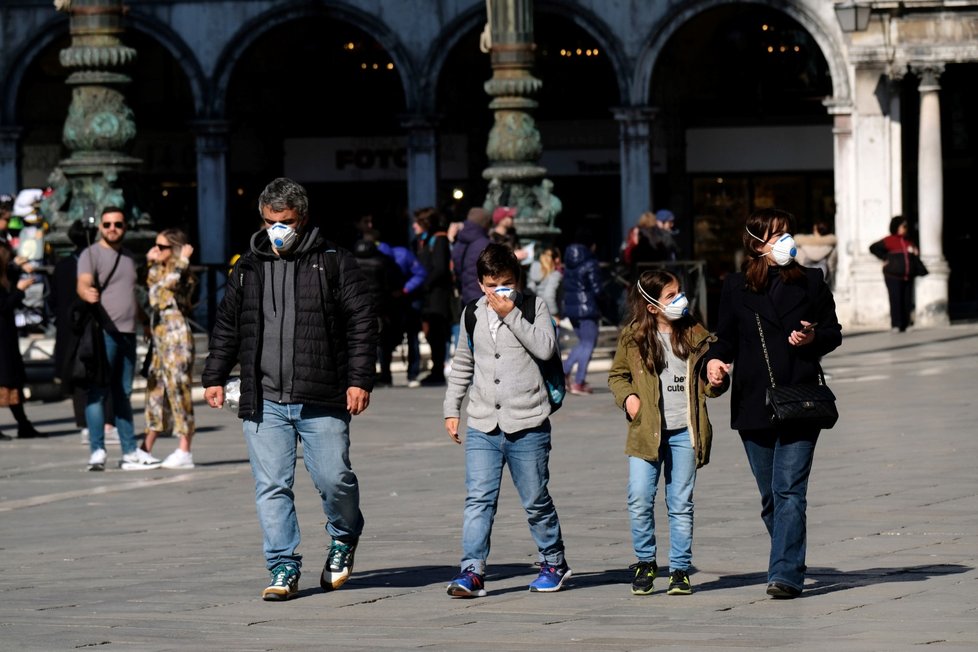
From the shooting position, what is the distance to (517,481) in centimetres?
906

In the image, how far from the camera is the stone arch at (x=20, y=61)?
115 ft

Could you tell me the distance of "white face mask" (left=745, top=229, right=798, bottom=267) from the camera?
8.66 meters

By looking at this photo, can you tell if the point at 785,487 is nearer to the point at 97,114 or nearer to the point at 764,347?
the point at 764,347

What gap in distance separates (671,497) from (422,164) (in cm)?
2603

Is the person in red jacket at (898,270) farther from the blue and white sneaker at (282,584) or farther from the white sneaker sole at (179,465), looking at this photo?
the blue and white sneaker at (282,584)

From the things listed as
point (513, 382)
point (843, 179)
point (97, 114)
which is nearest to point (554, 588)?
point (513, 382)

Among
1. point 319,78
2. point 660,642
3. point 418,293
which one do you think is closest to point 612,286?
point 418,293

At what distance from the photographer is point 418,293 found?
21375 mm

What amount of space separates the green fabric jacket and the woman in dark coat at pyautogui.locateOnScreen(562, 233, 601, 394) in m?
10.8

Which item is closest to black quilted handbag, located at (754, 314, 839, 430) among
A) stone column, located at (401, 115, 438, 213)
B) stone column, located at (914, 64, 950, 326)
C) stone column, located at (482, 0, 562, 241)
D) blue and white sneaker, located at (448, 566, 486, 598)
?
blue and white sneaker, located at (448, 566, 486, 598)

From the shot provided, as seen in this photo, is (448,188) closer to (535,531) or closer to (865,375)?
(865,375)

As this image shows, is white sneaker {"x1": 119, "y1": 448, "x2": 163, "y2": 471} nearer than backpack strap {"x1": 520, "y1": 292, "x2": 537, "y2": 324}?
No

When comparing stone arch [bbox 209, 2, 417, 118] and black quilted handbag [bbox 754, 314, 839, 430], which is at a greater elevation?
stone arch [bbox 209, 2, 417, 118]

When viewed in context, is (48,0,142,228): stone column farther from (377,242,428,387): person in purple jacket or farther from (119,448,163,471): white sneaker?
(119,448,163,471): white sneaker
